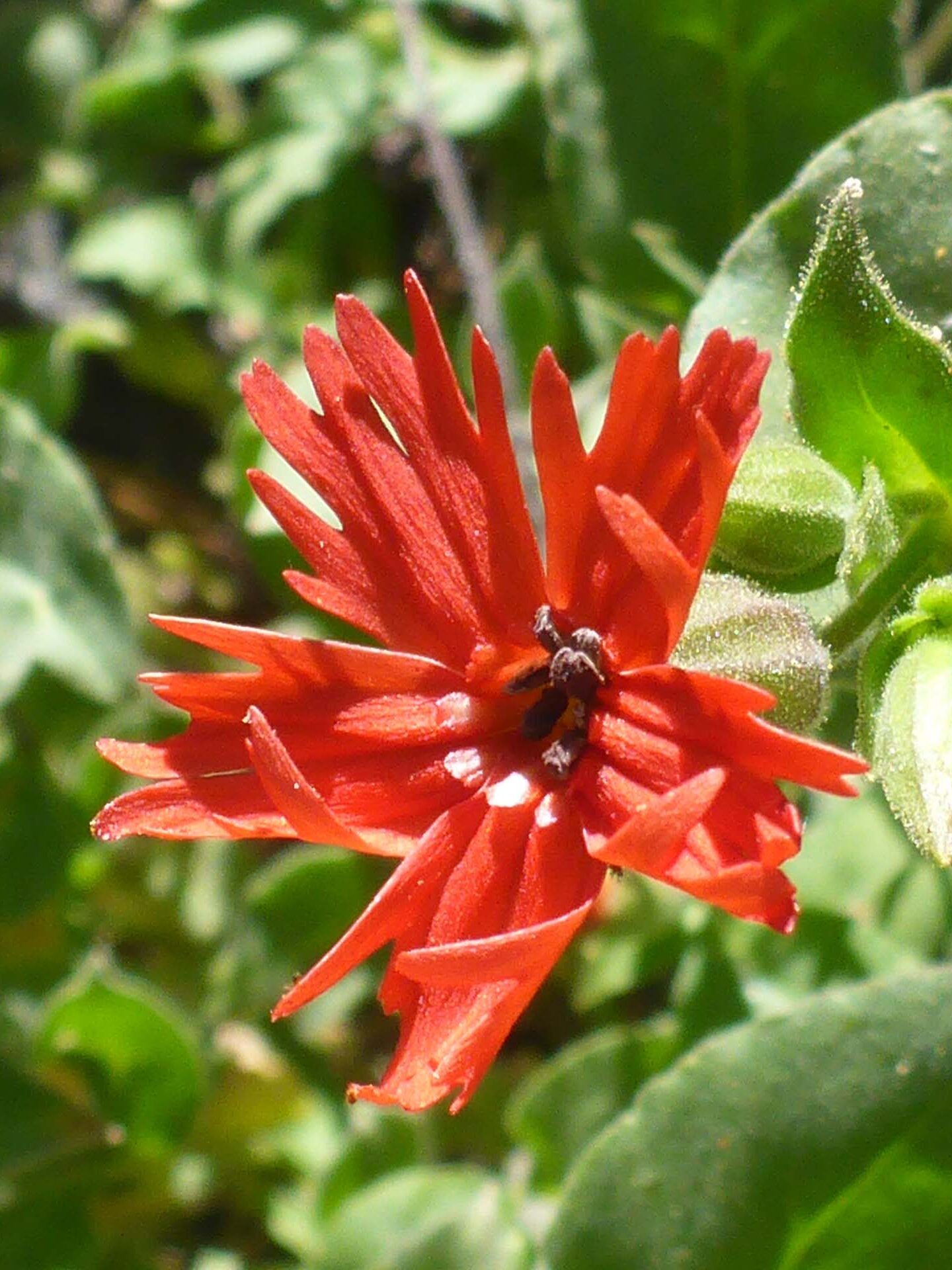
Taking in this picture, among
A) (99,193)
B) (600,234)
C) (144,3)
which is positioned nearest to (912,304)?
(600,234)

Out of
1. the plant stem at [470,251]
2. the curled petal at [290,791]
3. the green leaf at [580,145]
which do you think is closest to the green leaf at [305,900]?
the plant stem at [470,251]

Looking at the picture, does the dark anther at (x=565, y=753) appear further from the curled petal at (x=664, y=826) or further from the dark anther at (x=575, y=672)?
the curled petal at (x=664, y=826)

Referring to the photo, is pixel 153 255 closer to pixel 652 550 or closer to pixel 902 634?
pixel 902 634

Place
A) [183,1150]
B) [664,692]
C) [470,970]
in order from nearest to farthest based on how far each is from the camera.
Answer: [470,970] < [664,692] < [183,1150]

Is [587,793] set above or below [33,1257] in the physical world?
above

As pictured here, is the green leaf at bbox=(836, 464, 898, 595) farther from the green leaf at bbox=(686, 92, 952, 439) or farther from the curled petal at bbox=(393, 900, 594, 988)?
the curled petal at bbox=(393, 900, 594, 988)

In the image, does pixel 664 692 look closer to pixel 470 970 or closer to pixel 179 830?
pixel 470 970

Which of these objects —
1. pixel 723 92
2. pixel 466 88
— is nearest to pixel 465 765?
pixel 723 92

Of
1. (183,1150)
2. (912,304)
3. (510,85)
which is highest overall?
(510,85)
